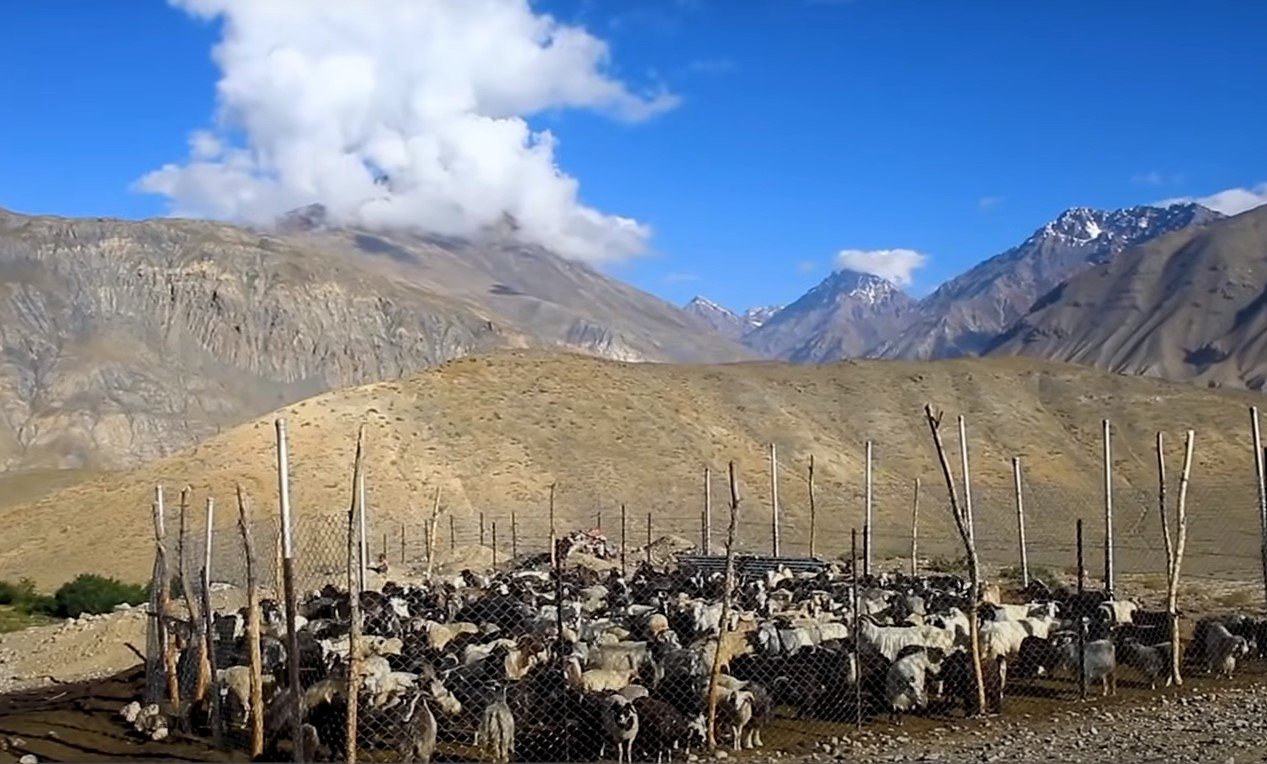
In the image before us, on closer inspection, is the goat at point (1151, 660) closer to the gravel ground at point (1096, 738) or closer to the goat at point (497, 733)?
the gravel ground at point (1096, 738)

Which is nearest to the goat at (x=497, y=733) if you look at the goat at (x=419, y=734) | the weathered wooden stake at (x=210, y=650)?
the goat at (x=419, y=734)

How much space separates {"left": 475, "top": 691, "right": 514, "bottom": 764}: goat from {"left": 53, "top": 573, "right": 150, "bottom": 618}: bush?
21.3 metres

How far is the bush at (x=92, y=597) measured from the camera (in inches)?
1192

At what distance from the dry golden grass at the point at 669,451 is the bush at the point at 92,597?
813cm

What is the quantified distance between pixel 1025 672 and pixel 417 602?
1006cm

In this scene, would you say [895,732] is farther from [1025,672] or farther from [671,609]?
[671,609]

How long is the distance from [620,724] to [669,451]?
1712 inches

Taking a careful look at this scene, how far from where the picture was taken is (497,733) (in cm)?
1161

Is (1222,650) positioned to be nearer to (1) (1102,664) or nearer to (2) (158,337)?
(1) (1102,664)

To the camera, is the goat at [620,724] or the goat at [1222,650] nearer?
the goat at [620,724]

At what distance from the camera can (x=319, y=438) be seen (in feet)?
165

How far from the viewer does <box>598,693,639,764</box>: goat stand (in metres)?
11.4

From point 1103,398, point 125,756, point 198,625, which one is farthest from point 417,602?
point 1103,398

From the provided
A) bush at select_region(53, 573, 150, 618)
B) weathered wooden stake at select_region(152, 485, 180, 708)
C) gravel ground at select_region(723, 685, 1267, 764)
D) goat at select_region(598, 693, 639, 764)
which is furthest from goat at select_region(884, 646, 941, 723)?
bush at select_region(53, 573, 150, 618)
